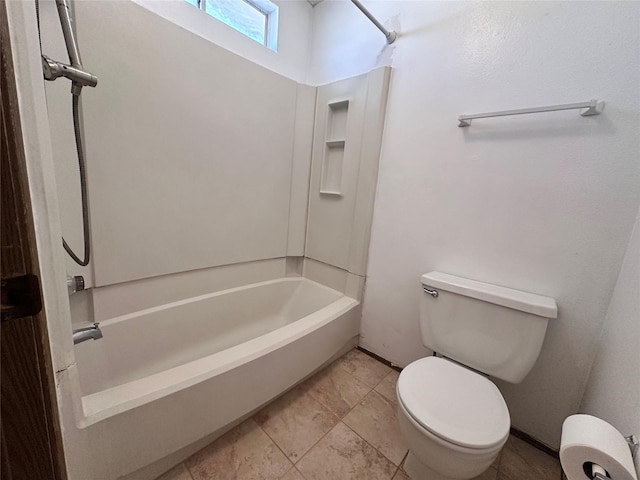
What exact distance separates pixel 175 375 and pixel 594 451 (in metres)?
1.26

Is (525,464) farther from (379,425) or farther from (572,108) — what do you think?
(572,108)

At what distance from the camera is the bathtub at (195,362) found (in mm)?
840

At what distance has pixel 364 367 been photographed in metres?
1.69

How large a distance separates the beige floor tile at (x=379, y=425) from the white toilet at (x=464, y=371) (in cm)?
8

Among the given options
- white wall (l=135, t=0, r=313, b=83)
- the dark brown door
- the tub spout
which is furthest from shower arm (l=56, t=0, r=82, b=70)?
the tub spout

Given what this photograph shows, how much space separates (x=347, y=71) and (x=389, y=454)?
2302 millimetres

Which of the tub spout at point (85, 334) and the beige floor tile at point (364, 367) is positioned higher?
the tub spout at point (85, 334)

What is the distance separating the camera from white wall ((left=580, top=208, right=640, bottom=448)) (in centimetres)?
70

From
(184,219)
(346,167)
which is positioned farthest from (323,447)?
(346,167)

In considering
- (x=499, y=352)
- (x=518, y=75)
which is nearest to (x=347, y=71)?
(x=518, y=75)

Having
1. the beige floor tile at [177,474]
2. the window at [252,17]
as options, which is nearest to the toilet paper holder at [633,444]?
the beige floor tile at [177,474]

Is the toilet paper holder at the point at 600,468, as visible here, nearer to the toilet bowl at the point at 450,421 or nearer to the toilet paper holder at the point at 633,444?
the toilet paper holder at the point at 633,444

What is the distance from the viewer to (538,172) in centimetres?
111

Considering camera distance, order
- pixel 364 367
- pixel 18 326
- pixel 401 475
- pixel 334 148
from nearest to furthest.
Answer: pixel 18 326 → pixel 401 475 → pixel 364 367 → pixel 334 148
